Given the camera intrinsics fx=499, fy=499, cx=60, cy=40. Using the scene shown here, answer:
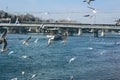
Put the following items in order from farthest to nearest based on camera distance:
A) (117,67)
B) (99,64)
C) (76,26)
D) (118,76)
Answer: (76,26) → (99,64) → (117,67) → (118,76)

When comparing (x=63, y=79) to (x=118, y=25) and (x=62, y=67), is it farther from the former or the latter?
(x=118, y=25)

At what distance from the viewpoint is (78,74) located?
33938 millimetres

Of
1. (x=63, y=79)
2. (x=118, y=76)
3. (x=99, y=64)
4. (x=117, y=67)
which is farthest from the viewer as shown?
(x=99, y=64)

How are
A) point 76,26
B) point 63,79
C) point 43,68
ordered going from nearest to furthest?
point 63,79 → point 43,68 → point 76,26

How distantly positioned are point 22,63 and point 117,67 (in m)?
7.75

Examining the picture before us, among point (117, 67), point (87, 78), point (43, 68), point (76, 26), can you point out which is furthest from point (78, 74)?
point (76, 26)

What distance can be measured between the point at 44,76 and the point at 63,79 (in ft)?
5.66

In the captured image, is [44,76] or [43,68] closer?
[44,76]

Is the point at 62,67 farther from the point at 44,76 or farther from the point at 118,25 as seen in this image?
the point at 118,25

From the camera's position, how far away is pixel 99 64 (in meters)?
42.7

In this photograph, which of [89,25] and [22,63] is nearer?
[22,63]

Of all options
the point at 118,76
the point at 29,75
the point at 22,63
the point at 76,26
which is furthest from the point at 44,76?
the point at 76,26

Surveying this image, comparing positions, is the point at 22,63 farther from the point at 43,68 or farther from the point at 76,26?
the point at 76,26

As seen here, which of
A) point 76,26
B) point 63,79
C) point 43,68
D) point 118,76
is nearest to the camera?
point 63,79
